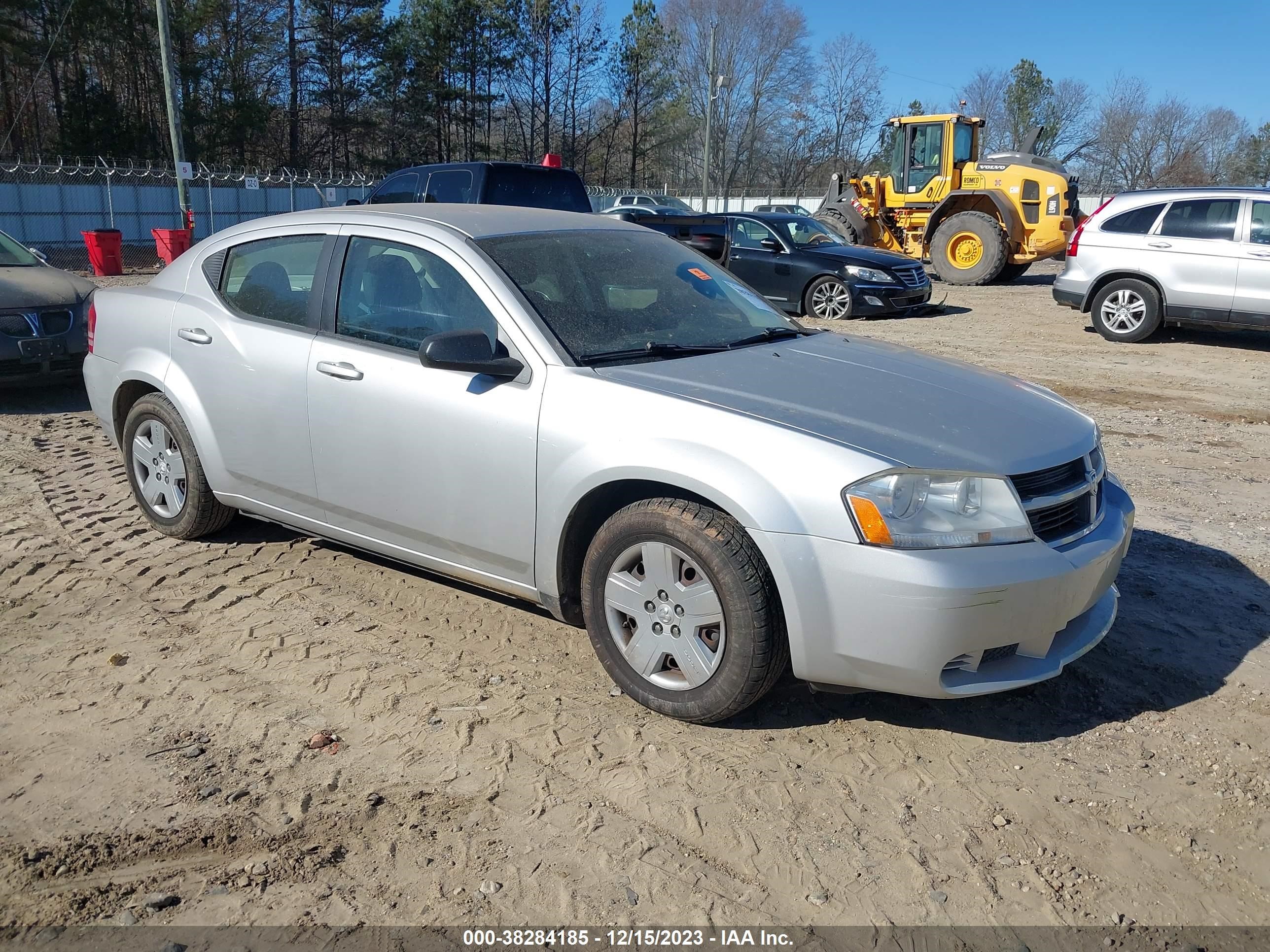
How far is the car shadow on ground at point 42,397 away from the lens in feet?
26.3

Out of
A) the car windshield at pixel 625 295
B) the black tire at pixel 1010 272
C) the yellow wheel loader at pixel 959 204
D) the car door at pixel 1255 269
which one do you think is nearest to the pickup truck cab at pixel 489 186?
the car windshield at pixel 625 295

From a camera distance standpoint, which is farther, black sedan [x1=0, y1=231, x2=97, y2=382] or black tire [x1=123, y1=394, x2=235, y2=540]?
black sedan [x1=0, y1=231, x2=97, y2=382]

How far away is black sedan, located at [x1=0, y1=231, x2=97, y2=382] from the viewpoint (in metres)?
7.71

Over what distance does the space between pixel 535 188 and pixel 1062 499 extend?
8952 millimetres

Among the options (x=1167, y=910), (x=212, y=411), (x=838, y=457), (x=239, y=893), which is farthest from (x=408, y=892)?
(x=212, y=411)

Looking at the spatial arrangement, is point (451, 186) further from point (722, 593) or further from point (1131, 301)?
point (722, 593)

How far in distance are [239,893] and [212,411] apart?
258 centimetres

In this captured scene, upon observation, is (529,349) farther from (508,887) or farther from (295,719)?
(508,887)

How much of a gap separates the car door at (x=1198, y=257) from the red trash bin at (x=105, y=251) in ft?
63.6

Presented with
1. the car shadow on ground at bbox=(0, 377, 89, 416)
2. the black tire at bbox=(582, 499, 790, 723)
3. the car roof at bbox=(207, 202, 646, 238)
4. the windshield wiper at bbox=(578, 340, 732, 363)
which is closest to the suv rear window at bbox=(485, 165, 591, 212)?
the car shadow on ground at bbox=(0, 377, 89, 416)

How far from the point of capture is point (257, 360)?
432 centimetres

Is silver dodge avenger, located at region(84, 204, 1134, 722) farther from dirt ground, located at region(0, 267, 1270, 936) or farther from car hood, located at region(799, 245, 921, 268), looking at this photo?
car hood, located at region(799, 245, 921, 268)

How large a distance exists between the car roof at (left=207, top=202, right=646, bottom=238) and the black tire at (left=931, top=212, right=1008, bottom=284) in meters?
16.9

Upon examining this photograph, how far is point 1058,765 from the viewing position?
3.17 metres
